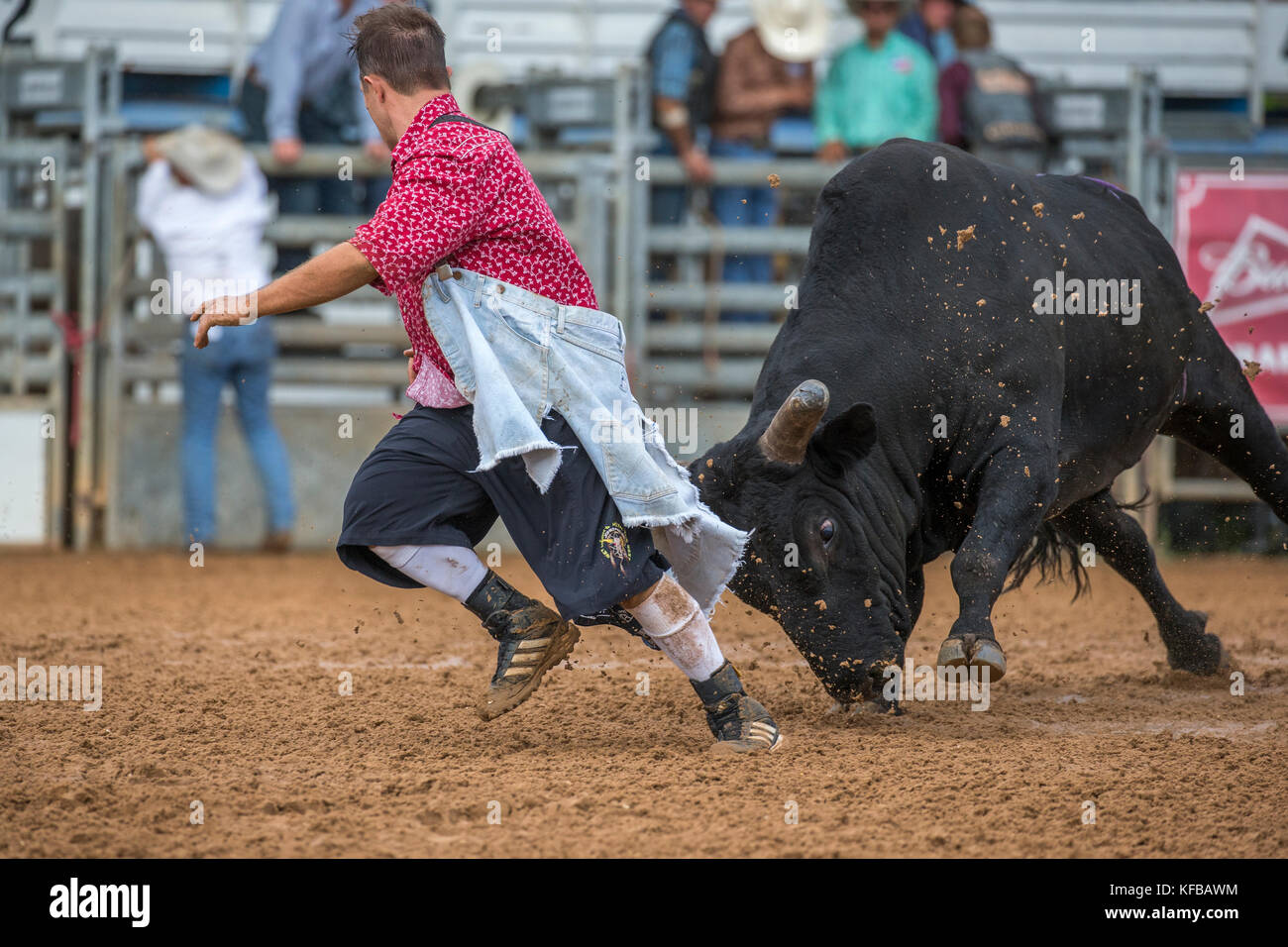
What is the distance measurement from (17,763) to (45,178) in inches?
274

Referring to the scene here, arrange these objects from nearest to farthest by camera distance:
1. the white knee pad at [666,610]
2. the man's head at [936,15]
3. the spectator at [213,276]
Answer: the white knee pad at [666,610] < the spectator at [213,276] < the man's head at [936,15]

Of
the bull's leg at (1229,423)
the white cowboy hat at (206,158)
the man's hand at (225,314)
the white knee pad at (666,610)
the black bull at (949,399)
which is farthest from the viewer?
the white cowboy hat at (206,158)

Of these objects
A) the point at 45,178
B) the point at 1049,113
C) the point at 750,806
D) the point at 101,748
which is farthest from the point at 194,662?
the point at 1049,113

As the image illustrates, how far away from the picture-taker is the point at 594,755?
163 inches

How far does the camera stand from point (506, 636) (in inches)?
162

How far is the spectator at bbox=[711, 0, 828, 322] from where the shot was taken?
9734 millimetres

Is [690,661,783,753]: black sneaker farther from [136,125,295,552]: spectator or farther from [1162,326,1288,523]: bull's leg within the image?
[136,125,295,552]: spectator

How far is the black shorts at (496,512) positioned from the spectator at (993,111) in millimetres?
6119

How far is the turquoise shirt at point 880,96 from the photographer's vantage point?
9516 mm

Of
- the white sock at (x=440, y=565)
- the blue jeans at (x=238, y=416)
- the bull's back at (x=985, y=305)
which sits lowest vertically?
the blue jeans at (x=238, y=416)

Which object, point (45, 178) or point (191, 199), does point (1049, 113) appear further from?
point (45, 178)

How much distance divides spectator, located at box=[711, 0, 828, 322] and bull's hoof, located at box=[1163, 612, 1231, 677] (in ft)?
15.9

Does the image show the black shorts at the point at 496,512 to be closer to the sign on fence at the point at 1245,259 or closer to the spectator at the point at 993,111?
the spectator at the point at 993,111

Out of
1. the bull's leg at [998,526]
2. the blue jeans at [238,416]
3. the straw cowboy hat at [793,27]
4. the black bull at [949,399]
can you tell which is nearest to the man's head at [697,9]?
the straw cowboy hat at [793,27]
